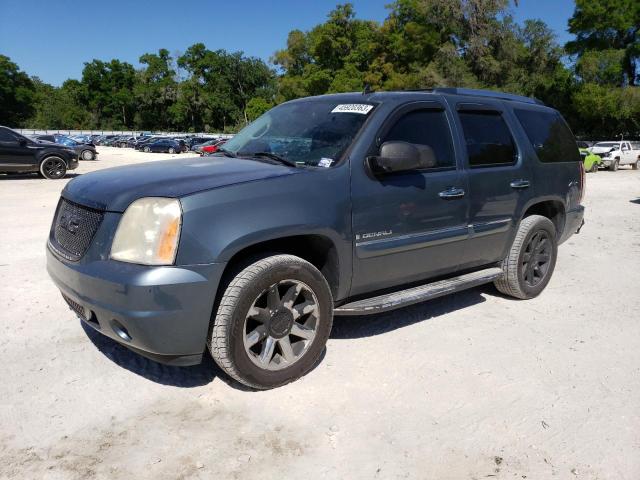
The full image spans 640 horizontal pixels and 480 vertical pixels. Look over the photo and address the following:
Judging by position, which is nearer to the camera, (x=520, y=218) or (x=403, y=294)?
(x=403, y=294)

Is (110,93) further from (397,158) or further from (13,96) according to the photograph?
(397,158)

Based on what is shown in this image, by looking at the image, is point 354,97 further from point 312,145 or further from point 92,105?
point 92,105

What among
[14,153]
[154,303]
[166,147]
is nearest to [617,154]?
[14,153]

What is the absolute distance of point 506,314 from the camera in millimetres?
4723

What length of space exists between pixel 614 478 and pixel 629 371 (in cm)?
136

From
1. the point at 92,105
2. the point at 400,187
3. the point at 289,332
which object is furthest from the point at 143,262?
the point at 92,105

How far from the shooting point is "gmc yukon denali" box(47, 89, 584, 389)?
2.83m

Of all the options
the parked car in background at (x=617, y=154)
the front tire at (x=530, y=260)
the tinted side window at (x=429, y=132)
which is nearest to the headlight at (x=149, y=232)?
the tinted side window at (x=429, y=132)

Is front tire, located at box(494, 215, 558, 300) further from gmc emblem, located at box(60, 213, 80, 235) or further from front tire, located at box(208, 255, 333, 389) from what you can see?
gmc emblem, located at box(60, 213, 80, 235)

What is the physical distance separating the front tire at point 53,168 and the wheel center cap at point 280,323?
15.9 m

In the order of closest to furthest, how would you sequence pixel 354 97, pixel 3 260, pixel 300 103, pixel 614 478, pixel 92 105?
pixel 614 478
pixel 354 97
pixel 300 103
pixel 3 260
pixel 92 105

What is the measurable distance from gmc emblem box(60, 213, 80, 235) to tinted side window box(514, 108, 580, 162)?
3.94 m

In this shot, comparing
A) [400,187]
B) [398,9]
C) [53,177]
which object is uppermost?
[398,9]

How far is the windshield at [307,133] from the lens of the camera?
3.64 meters
